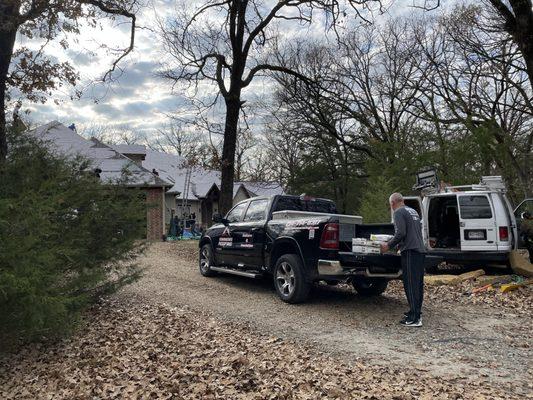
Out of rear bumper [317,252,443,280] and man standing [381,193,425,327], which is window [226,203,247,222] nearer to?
rear bumper [317,252,443,280]

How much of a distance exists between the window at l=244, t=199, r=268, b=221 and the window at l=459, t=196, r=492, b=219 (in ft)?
16.8

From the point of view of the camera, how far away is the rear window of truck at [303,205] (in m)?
10.1

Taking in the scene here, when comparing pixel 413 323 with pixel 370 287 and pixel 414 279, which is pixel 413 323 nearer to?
pixel 414 279

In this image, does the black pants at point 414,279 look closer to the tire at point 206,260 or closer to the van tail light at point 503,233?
the van tail light at point 503,233

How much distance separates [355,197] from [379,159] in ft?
42.0

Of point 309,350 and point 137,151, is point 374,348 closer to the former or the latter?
point 309,350

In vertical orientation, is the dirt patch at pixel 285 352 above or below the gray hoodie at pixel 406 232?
below

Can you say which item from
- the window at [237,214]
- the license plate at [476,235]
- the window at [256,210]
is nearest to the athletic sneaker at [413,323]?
the window at [256,210]

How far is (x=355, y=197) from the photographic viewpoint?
120 feet

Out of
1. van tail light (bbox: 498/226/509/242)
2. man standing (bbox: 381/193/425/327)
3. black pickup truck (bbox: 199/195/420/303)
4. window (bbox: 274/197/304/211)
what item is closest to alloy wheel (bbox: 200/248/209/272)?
black pickup truck (bbox: 199/195/420/303)

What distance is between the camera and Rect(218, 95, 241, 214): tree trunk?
1897 cm

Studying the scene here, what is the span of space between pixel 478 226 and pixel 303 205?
458cm

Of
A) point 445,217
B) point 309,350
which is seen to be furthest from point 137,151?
point 309,350

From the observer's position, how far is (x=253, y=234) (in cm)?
1000
